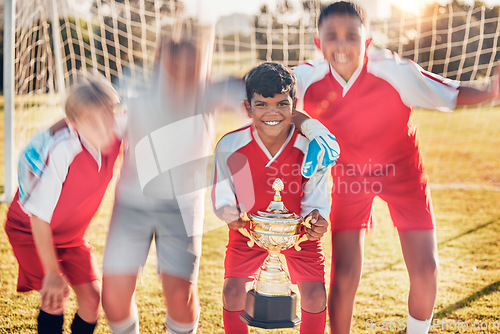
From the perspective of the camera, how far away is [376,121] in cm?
227

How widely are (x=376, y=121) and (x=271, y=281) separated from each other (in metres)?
0.90

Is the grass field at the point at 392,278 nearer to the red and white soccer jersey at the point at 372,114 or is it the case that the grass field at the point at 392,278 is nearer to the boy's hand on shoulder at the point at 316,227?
the red and white soccer jersey at the point at 372,114

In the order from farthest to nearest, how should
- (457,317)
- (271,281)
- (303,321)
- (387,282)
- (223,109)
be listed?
1. (387,282)
2. (457,317)
3. (223,109)
4. (303,321)
5. (271,281)

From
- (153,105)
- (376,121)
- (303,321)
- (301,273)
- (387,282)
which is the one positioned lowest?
(387,282)

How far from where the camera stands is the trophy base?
1.78 meters

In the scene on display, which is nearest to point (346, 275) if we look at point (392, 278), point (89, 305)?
point (89, 305)

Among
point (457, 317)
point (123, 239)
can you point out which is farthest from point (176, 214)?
point (457, 317)

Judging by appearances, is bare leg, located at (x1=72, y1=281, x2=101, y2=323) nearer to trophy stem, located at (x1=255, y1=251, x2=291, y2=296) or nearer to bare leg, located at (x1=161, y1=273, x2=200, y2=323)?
bare leg, located at (x1=161, y1=273, x2=200, y2=323)

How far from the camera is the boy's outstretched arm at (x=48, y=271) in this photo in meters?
1.88

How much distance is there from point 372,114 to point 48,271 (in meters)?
1.48

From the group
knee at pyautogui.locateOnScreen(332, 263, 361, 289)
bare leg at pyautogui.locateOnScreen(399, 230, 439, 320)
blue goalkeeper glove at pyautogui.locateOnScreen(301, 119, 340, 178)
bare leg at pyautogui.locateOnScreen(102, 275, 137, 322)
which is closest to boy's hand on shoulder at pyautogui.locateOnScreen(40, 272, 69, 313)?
bare leg at pyautogui.locateOnScreen(102, 275, 137, 322)

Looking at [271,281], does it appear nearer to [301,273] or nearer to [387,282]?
[301,273]

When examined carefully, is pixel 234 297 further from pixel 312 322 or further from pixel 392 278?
pixel 392 278

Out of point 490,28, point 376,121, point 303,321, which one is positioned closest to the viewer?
point 303,321
